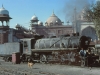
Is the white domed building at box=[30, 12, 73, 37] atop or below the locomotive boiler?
atop

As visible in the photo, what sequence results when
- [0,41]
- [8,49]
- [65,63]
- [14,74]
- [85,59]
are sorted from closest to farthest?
1. [14,74]
2. [85,59]
3. [65,63]
4. [8,49]
5. [0,41]

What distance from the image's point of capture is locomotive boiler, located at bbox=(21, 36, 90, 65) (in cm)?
2095

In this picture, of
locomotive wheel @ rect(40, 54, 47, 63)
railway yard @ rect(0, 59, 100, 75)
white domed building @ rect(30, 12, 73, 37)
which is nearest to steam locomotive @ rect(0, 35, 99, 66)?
locomotive wheel @ rect(40, 54, 47, 63)

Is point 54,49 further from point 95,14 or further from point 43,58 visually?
point 95,14

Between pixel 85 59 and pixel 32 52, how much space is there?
25.0ft

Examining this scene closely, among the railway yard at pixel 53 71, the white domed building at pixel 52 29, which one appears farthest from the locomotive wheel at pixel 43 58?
the white domed building at pixel 52 29

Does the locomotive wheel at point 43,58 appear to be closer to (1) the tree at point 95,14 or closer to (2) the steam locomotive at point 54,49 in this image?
(2) the steam locomotive at point 54,49

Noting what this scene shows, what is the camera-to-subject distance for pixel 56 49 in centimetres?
2223

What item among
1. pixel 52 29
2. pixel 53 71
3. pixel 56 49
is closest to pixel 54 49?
pixel 56 49

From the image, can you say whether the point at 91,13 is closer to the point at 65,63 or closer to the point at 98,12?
the point at 98,12

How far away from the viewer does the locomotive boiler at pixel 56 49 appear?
68.7 feet

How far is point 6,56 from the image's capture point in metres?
29.8

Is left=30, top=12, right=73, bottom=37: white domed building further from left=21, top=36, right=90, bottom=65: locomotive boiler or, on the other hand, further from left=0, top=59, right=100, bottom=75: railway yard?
left=0, top=59, right=100, bottom=75: railway yard

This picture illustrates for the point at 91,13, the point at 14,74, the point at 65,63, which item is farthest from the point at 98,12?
the point at 14,74
